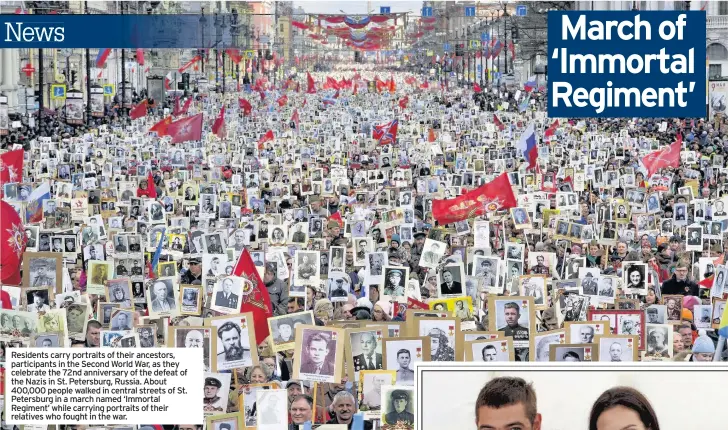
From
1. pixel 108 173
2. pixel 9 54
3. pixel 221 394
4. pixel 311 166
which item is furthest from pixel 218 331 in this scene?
pixel 9 54

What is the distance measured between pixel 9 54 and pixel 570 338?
51886 mm

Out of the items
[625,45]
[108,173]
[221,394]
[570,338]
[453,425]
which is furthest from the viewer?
[108,173]

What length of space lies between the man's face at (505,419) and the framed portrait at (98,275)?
8.15 meters

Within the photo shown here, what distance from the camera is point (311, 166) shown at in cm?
3312

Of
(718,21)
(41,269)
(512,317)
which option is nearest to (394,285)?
(512,317)

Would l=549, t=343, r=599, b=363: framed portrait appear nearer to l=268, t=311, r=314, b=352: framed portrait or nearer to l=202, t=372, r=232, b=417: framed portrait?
l=268, t=311, r=314, b=352: framed portrait

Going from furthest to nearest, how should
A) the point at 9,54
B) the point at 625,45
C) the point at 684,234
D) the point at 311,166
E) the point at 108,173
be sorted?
the point at 9,54
the point at 311,166
the point at 108,173
the point at 684,234
the point at 625,45

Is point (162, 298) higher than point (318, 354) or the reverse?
higher

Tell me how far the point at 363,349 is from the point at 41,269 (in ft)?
15.4

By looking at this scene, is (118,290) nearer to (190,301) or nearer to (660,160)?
(190,301)

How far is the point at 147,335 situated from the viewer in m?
11.0

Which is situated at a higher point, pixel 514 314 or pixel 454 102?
pixel 454 102

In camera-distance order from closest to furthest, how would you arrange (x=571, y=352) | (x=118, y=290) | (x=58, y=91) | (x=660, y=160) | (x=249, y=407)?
(x=249, y=407)
(x=571, y=352)
(x=118, y=290)
(x=660, y=160)
(x=58, y=91)

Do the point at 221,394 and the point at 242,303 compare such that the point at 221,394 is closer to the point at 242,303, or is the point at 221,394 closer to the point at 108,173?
the point at 242,303
